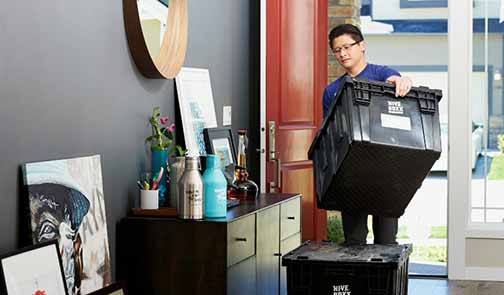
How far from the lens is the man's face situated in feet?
13.4

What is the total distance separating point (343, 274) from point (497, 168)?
324cm

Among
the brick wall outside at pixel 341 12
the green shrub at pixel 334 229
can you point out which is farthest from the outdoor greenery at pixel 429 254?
the brick wall outside at pixel 341 12

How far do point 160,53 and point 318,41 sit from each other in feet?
8.10

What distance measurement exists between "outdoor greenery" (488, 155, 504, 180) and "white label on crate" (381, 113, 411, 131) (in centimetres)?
292

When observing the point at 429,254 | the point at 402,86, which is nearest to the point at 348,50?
the point at 402,86

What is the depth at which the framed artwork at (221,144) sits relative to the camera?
14.2ft

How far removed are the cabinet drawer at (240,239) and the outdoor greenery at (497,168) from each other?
10.1ft

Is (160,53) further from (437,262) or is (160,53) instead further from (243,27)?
(437,262)

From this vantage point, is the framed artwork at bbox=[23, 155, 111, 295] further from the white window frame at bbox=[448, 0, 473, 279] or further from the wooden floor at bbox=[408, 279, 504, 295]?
the white window frame at bbox=[448, 0, 473, 279]

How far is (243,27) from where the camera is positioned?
5.52m

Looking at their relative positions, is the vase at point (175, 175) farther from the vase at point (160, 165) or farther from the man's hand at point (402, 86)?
the man's hand at point (402, 86)

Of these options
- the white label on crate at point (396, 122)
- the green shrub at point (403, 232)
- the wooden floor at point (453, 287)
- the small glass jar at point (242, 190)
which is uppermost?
the white label on crate at point (396, 122)

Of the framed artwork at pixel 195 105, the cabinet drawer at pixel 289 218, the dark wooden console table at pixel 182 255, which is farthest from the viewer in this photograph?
the cabinet drawer at pixel 289 218

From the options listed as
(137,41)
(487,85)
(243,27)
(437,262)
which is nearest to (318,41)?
(243,27)
